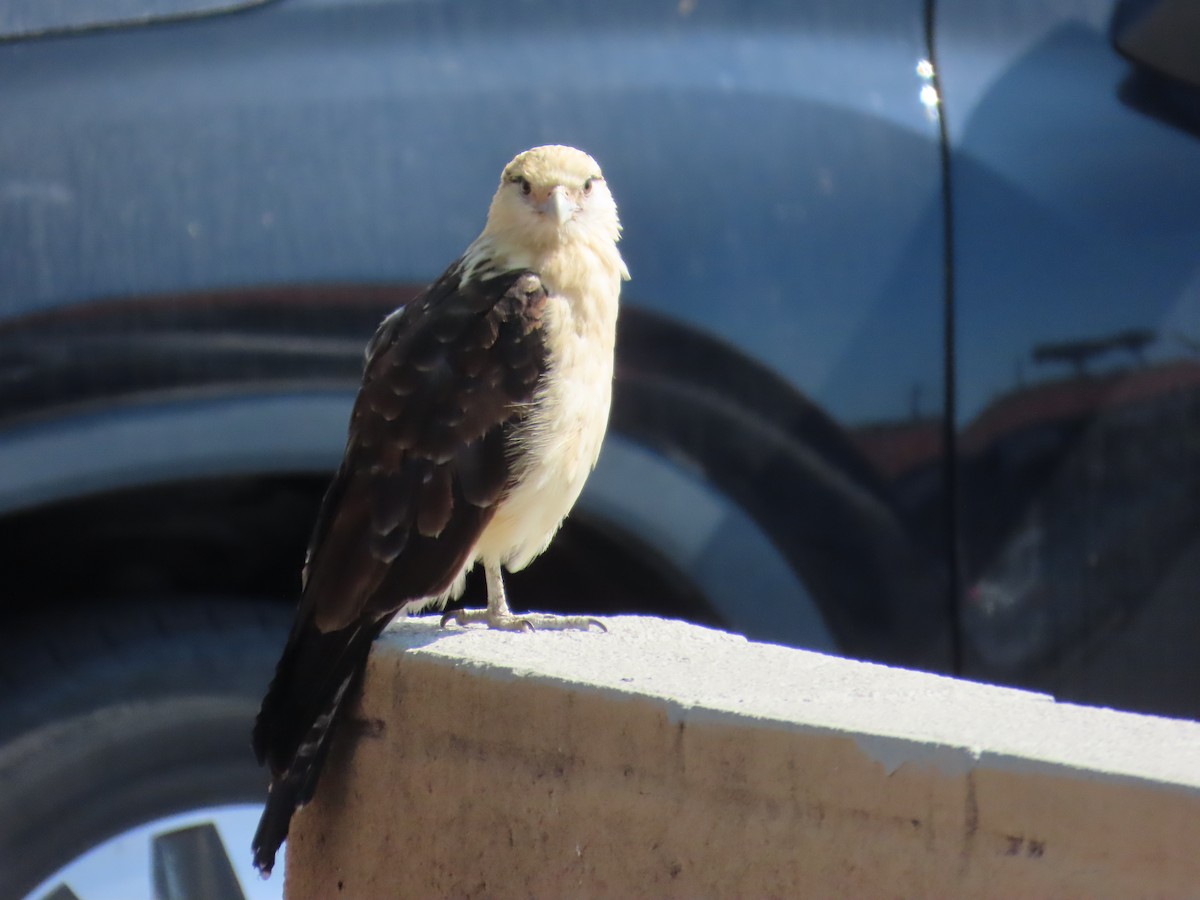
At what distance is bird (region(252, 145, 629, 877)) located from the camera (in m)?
2.72

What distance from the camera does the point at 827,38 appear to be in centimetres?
363

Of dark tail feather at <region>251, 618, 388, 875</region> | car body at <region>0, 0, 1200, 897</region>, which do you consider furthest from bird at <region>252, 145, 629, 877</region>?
car body at <region>0, 0, 1200, 897</region>

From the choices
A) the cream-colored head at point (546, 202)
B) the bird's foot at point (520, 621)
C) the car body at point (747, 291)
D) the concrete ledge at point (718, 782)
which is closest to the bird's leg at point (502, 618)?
the bird's foot at point (520, 621)

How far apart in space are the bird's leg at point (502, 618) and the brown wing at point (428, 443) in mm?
194

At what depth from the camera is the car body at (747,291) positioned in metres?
3.23

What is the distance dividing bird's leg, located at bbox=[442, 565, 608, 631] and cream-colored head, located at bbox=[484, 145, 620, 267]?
2.07ft

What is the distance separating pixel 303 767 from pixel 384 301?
104 cm

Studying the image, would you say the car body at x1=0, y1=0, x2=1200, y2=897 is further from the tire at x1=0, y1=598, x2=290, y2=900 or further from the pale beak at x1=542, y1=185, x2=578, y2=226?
the pale beak at x1=542, y1=185, x2=578, y2=226

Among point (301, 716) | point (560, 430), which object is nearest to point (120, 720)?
point (301, 716)

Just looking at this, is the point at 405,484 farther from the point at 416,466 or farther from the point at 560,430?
the point at 560,430

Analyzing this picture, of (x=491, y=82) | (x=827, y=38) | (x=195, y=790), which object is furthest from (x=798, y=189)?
(x=195, y=790)

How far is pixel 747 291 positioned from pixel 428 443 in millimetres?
838

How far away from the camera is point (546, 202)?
3131 millimetres

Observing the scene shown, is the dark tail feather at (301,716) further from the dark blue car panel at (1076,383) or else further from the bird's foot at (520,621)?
the dark blue car panel at (1076,383)
